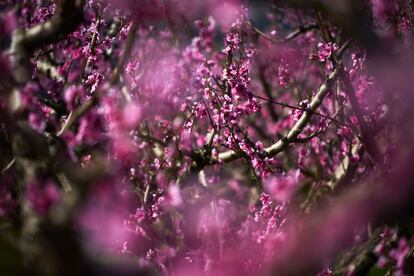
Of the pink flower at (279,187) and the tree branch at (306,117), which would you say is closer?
the tree branch at (306,117)

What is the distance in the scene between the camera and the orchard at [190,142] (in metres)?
2.00

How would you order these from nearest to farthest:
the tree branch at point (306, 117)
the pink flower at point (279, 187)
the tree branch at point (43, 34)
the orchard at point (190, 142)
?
the orchard at point (190, 142) → the tree branch at point (43, 34) → the tree branch at point (306, 117) → the pink flower at point (279, 187)

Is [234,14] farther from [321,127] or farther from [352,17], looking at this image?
[352,17]

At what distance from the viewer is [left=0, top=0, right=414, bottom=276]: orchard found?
200 centimetres

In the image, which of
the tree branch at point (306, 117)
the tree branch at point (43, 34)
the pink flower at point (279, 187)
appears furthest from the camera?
the pink flower at point (279, 187)

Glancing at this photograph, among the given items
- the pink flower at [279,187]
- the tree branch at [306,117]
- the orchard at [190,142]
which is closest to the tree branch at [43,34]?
the orchard at [190,142]

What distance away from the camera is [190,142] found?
224 inches

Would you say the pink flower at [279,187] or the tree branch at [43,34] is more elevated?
the pink flower at [279,187]

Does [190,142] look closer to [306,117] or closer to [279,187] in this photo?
[279,187]

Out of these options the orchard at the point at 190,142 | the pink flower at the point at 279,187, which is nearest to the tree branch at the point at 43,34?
the orchard at the point at 190,142

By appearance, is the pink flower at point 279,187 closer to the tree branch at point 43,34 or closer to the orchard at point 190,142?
the orchard at point 190,142

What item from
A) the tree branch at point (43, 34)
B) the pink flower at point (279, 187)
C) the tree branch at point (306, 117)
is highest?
the tree branch at point (306, 117)

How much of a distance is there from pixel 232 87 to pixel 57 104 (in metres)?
1.97

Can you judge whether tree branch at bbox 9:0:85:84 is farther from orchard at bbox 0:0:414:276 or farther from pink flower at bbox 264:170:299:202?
pink flower at bbox 264:170:299:202
